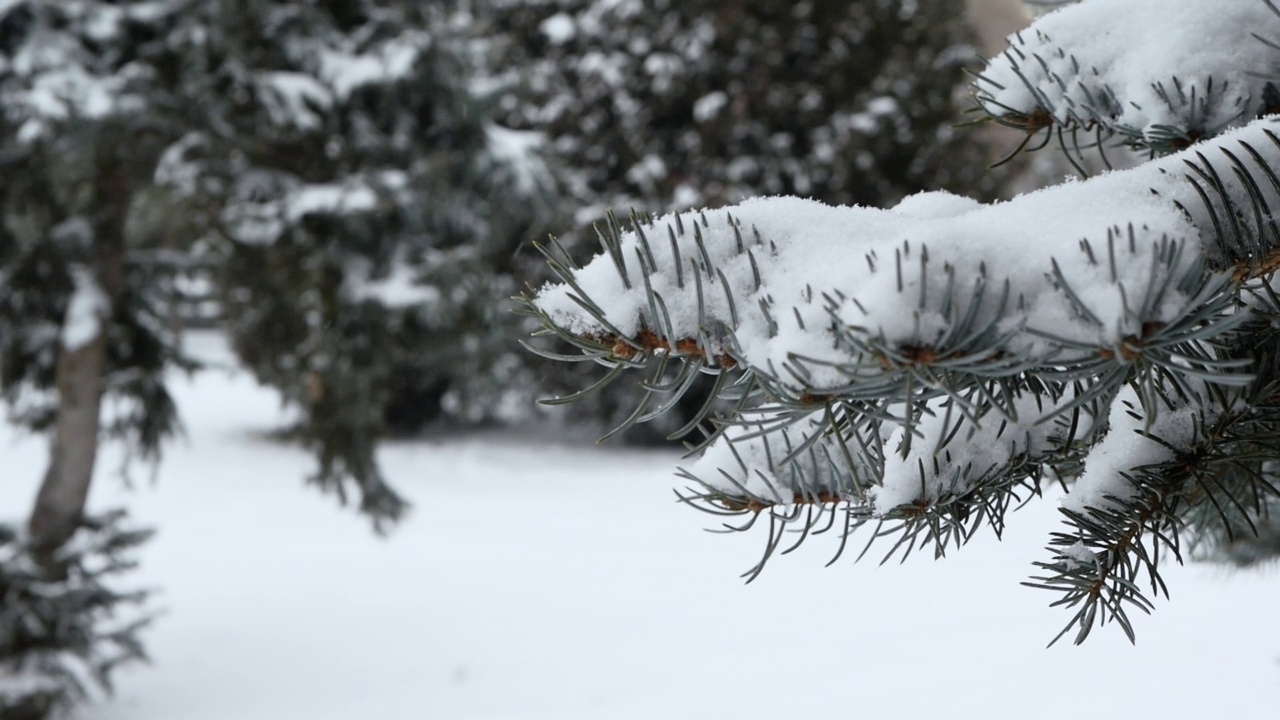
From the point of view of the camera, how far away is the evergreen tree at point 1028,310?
543 mm

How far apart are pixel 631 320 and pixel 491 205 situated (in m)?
4.04

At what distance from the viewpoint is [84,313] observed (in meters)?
3.46

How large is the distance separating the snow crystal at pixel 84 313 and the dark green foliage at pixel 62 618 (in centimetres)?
72

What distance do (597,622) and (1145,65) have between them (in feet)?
12.9

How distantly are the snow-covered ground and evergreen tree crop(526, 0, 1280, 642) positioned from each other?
966 mm

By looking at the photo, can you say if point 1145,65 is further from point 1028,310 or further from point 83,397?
point 83,397

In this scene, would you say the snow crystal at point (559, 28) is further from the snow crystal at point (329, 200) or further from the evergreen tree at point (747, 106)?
the snow crystal at point (329, 200)

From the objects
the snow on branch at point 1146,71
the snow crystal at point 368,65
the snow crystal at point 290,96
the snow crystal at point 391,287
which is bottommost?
the snow on branch at point 1146,71

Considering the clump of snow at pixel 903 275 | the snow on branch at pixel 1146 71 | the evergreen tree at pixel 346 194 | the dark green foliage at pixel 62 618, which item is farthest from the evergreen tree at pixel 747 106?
the clump of snow at pixel 903 275

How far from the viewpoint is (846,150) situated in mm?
8195

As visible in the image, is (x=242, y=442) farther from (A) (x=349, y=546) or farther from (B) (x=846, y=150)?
(B) (x=846, y=150)

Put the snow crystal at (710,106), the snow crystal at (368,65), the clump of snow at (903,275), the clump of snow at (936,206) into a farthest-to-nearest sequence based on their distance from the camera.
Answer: the snow crystal at (710,106) → the snow crystal at (368,65) → the clump of snow at (936,206) → the clump of snow at (903,275)

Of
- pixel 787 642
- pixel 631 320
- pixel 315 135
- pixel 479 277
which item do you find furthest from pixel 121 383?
pixel 631 320

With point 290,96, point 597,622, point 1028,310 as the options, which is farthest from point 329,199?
point 1028,310
